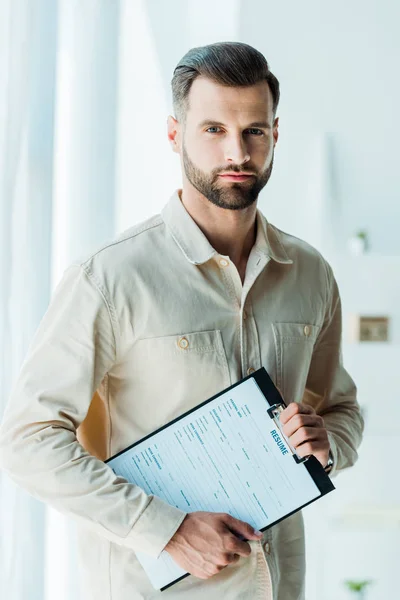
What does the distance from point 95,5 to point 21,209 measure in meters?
0.61

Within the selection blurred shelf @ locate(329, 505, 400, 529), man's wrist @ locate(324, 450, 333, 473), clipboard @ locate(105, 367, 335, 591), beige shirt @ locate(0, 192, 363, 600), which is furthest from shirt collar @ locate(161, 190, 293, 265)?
blurred shelf @ locate(329, 505, 400, 529)

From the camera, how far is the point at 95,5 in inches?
69.4

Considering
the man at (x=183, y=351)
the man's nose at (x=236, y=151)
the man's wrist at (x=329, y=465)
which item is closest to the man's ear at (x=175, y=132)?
the man at (x=183, y=351)

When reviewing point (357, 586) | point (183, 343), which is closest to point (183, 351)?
point (183, 343)

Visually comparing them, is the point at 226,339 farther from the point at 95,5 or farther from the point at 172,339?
the point at 95,5

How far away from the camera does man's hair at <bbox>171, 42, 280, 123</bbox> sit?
1330 millimetres

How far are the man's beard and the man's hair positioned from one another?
10 centimetres

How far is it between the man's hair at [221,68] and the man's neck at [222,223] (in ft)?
0.46

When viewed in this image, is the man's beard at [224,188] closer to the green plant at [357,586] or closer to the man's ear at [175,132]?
the man's ear at [175,132]

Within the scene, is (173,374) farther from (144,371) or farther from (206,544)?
(206,544)

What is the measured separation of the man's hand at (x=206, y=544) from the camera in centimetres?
120

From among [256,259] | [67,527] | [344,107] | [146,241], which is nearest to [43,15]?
[146,241]

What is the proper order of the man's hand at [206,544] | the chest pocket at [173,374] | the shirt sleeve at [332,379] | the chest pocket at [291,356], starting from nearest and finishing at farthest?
the man's hand at [206,544], the chest pocket at [173,374], the chest pocket at [291,356], the shirt sleeve at [332,379]

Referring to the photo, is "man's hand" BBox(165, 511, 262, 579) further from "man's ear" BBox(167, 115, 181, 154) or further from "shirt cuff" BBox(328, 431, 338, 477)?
"man's ear" BBox(167, 115, 181, 154)
